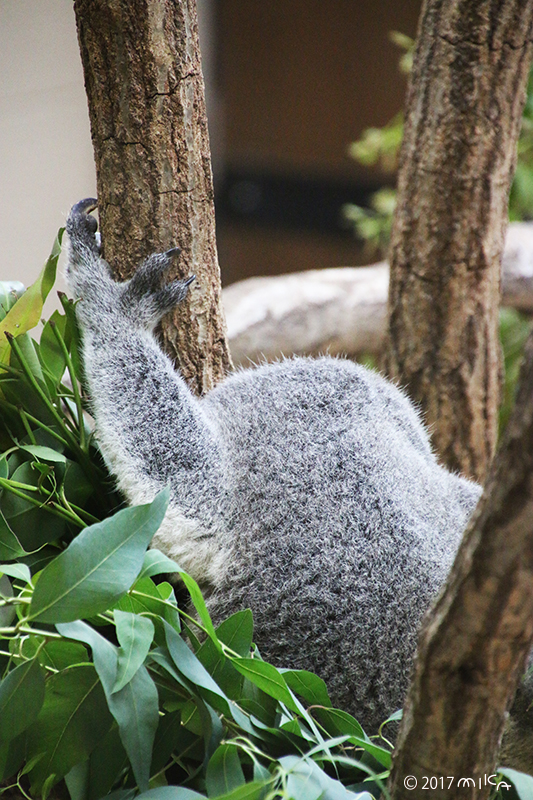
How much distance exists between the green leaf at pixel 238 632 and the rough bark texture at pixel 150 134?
556 mm

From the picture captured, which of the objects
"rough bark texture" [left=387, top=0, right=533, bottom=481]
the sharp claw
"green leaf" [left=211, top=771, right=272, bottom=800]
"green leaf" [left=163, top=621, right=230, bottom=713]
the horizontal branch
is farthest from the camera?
the horizontal branch

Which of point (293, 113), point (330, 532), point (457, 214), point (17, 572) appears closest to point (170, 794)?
point (17, 572)

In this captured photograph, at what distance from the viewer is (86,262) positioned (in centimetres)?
117

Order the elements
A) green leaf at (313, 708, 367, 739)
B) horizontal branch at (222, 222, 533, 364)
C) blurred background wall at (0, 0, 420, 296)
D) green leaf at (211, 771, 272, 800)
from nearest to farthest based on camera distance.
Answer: green leaf at (211, 771, 272, 800), green leaf at (313, 708, 367, 739), horizontal branch at (222, 222, 533, 364), blurred background wall at (0, 0, 420, 296)

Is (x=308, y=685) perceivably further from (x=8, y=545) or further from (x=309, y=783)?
(x=8, y=545)

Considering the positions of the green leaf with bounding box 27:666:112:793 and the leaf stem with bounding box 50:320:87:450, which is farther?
the leaf stem with bounding box 50:320:87:450

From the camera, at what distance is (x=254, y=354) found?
7.80 feet

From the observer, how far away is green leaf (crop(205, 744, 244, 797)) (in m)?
0.71

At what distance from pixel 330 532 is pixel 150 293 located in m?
0.47

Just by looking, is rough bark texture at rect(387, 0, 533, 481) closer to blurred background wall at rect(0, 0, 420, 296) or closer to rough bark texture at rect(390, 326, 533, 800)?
rough bark texture at rect(390, 326, 533, 800)

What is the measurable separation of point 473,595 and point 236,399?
69 centimetres

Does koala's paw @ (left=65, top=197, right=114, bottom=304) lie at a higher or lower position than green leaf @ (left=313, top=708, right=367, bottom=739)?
higher

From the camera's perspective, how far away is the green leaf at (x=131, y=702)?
68cm

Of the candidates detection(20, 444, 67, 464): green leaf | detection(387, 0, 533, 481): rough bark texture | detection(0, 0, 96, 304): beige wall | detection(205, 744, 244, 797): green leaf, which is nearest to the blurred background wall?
detection(0, 0, 96, 304): beige wall
